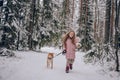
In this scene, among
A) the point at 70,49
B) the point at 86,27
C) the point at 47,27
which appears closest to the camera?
the point at 70,49

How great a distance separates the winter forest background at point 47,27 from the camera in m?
17.2

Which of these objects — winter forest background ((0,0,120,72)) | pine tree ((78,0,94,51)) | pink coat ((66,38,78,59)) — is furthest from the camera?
pine tree ((78,0,94,51))

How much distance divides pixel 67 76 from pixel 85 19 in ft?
81.9

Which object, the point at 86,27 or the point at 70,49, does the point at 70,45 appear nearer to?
the point at 70,49

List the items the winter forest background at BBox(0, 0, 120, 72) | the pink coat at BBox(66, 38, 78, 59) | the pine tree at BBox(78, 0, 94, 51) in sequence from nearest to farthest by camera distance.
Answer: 1. the pink coat at BBox(66, 38, 78, 59)
2. the winter forest background at BBox(0, 0, 120, 72)
3. the pine tree at BBox(78, 0, 94, 51)

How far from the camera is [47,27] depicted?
3197 centimetres

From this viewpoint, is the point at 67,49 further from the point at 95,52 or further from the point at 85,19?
the point at 85,19

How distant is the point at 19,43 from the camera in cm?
2812

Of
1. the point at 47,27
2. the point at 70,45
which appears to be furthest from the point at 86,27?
the point at 70,45

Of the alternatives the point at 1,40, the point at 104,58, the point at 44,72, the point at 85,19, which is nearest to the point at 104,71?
the point at 104,58

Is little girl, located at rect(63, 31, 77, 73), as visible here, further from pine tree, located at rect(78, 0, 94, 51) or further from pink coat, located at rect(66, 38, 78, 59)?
pine tree, located at rect(78, 0, 94, 51)

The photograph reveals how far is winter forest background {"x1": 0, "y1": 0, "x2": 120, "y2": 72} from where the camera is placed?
17.2 meters

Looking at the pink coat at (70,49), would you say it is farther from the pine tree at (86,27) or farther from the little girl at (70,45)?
the pine tree at (86,27)

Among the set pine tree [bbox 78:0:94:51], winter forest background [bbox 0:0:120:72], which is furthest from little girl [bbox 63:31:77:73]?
pine tree [bbox 78:0:94:51]
